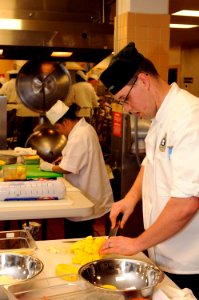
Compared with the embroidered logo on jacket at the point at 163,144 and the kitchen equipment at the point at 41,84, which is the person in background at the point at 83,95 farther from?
the embroidered logo on jacket at the point at 163,144

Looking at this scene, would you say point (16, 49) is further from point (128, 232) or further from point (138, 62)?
point (138, 62)

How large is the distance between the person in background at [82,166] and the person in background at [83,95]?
14.3ft

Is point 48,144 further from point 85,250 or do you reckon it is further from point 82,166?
point 85,250

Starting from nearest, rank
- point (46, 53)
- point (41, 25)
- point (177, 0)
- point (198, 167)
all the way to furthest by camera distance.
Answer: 1. point (198, 167)
2. point (41, 25)
3. point (46, 53)
4. point (177, 0)

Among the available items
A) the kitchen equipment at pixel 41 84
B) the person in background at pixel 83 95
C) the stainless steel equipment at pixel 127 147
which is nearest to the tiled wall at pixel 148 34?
the stainless steel equipment at pixel 127 147

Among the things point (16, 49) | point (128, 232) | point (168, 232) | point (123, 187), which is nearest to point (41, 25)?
point (16, 49)

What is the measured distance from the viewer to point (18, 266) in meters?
1.84

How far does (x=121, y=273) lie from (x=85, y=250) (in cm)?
21

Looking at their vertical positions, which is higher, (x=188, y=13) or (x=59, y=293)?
(x=188, y=13)

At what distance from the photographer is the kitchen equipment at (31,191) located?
2762 mm

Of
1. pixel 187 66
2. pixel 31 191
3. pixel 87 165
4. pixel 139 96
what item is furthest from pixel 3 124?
pixel 187 66

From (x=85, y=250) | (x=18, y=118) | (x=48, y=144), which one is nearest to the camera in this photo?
(x=85, y=250)

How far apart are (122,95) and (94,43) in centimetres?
345

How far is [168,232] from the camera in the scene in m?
1.84
